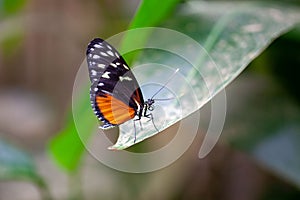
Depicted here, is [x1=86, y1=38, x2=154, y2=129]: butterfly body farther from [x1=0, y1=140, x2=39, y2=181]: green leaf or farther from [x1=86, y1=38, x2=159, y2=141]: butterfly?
[x1=0, y1=140, x2=39, y2=181]: green leaf

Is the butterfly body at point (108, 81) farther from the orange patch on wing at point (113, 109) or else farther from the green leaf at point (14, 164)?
the green leaf at point (14, 164)

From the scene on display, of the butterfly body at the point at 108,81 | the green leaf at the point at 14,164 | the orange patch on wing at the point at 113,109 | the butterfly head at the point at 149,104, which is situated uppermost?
the butterfly body at the point at 108,81

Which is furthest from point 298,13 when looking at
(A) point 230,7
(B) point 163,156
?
(B) point 163,156

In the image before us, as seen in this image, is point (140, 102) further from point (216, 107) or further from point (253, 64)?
point (253, 64)

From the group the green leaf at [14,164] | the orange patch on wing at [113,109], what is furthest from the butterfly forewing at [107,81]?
the green leaf at [14,164]

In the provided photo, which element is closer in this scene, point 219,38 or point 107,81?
point 107,81

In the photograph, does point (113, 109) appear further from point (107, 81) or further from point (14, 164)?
point (14, 164)

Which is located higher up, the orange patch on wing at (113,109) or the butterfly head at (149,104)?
the orange patch on wing at (113,109)

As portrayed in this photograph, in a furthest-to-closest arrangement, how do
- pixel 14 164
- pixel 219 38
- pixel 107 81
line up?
pixel 14 164
pixel 219 38
pixel 107 81

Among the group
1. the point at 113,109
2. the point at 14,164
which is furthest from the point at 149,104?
the point at 14,164
